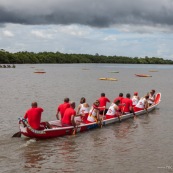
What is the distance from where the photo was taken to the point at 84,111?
22.2m

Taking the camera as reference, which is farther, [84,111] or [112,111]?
[112,111]

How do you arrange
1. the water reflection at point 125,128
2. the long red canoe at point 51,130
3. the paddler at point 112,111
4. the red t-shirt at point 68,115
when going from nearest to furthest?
1. the long red canoe at point 51,130
2. the red t-shirt at point 68,115
3. the water reflection at point 125,128
4. the paddler at point 112,111

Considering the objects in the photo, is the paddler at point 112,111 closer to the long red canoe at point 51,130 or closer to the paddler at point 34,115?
the long red canoe at point 51,130

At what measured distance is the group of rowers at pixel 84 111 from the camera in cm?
1784

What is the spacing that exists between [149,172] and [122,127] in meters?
9.12

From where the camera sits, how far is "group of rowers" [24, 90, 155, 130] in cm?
1784

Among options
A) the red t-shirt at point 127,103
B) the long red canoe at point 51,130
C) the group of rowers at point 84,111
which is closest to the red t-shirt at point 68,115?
the group of rowers at point 84,111

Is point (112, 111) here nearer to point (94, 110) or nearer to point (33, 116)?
point (94, 110)

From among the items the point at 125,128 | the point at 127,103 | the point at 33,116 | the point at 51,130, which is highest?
the point at 33,116

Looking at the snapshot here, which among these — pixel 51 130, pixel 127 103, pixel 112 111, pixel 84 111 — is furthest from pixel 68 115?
pixel 127 103

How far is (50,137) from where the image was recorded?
61.5ft

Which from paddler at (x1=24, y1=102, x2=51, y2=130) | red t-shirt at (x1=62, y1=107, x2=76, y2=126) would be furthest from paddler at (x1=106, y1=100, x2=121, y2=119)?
paddler at (x1=24, y1=102, x2=51, y2=130)

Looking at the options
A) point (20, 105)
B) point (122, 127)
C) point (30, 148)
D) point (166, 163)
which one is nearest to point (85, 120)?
point (122, 127)

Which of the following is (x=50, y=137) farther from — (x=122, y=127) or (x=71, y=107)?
(x=122, y=127)
